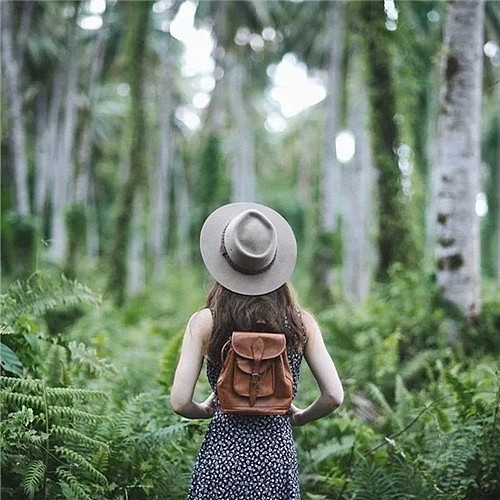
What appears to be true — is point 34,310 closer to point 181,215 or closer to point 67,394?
point 67,394

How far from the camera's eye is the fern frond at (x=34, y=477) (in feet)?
12.2

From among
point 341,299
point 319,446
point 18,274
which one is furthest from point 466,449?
point 341,299

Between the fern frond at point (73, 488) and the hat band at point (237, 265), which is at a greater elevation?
the hat band at point (237, 265)

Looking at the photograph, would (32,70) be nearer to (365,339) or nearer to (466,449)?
(365,339)

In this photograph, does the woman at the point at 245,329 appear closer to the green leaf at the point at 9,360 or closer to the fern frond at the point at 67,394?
the fern frond at the point at 67,394

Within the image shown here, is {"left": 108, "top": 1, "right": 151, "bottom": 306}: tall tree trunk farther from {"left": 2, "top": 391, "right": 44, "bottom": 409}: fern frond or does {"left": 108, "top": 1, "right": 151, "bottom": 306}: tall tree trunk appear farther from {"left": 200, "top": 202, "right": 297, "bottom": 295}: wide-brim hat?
{"left": 200, "top": 202, "right": 297, "bottom": 295}: wide-brim hat

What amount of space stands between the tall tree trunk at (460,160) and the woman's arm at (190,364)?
5.46 metres

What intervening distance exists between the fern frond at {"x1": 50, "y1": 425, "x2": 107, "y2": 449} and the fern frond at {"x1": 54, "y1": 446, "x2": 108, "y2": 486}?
0.07 metres

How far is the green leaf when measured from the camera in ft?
14.5

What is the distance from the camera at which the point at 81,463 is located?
4.02 meters

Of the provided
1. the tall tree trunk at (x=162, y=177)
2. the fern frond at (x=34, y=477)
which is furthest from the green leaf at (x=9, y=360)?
the tall tree trunk at (x=162, y=177)

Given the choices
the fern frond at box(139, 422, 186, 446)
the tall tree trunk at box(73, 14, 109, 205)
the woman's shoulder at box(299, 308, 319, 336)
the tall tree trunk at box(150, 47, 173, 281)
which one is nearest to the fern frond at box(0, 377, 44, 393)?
the fern frond at box(139, 422, 186, 446)

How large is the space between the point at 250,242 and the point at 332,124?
19.9m

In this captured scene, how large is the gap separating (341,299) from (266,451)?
1681 centimetres
